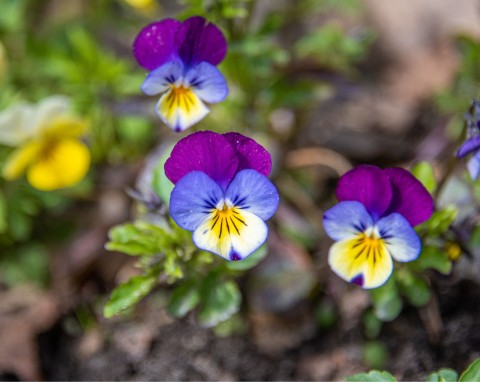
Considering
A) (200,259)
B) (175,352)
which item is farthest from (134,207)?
(200,259)

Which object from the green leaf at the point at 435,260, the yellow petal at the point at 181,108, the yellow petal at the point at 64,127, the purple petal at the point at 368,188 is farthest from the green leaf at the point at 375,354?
the yellow petal at the point at 64,127

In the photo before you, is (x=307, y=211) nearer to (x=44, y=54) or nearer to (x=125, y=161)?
(x=125, y=161)

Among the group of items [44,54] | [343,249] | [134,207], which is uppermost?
[44,54]

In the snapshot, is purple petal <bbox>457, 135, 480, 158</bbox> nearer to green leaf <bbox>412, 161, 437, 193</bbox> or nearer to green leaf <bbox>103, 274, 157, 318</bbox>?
green leaf <bbox>412, 161, 437, 193</bbox>

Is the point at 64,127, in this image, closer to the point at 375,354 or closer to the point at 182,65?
the point at 182,65

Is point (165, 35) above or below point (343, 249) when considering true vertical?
above

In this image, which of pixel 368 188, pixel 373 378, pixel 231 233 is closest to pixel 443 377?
pixel 373 378
